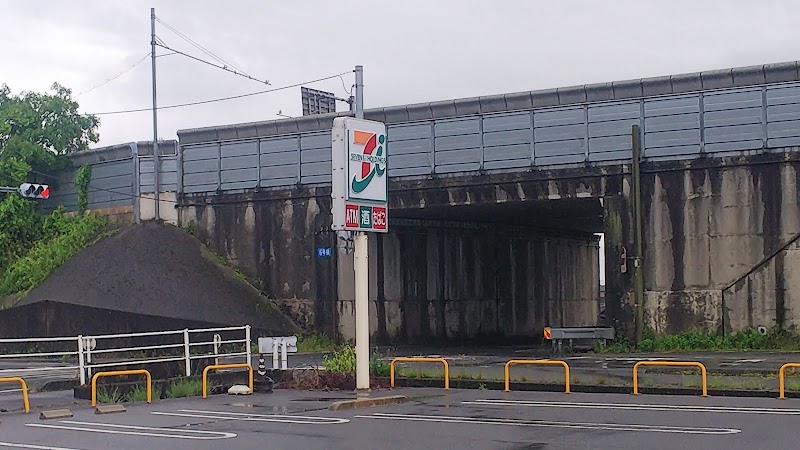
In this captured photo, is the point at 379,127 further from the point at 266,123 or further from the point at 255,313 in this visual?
the point at 266,123

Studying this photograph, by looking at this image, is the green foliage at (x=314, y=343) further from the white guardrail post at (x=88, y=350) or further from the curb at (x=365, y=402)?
the curb at (x=365, y=402)

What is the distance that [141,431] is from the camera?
15.4 m

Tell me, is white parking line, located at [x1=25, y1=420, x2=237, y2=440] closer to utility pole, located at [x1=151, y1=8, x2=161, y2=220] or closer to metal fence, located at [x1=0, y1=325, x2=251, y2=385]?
metal fence, located at [x1=0, y1=325, x2=251, y2=385]

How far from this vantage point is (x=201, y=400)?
20578 millimetres

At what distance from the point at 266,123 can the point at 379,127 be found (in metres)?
22.0

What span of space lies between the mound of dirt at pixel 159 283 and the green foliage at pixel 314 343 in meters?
0.67

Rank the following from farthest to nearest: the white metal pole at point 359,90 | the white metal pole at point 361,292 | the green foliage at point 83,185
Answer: the green foliage at point 83,185, the white metal pole at point 359,90, the white metal pole at point 361,292

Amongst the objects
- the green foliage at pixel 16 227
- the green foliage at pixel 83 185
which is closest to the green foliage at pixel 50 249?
the green foliage at pixel 16 227

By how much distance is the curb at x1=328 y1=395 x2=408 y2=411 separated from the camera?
18125mm

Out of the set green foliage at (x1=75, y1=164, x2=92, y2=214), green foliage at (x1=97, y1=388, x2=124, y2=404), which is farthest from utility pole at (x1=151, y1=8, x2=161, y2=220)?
green foliage at (x1=97, y1=388, x2=124, y2=404)

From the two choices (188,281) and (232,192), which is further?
(232,192)

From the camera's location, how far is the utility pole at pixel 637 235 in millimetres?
32094

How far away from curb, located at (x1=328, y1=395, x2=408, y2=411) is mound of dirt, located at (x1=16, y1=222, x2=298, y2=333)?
59.4ft

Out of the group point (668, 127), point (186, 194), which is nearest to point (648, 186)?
point (668, 127)
